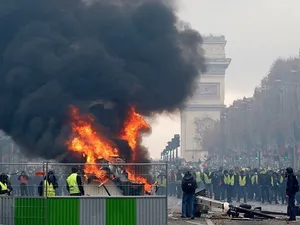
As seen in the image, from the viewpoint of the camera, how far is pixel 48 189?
54.1 ft

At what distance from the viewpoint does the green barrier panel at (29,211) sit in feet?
52.5

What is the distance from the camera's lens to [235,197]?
45438 mm

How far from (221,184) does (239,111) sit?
252ft

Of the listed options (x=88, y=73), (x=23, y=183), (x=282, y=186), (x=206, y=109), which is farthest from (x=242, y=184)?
(x=206, y=109)

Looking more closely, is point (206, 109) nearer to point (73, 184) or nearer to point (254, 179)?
point (254, 179)

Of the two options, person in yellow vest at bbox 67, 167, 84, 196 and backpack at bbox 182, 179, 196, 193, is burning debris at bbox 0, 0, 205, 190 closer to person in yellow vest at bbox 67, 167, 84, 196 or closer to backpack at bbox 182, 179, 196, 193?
backpack at bbox 182, 179, 196, 193

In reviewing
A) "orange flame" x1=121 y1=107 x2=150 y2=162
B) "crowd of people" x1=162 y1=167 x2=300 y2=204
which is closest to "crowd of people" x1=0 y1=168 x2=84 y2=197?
"orange flame" x1=121 y1=107 x2=150 y2=162

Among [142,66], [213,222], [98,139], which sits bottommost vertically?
[213,222]

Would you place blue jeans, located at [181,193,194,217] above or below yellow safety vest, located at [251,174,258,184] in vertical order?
below

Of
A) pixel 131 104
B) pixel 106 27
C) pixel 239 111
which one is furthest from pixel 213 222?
pixel 239 111

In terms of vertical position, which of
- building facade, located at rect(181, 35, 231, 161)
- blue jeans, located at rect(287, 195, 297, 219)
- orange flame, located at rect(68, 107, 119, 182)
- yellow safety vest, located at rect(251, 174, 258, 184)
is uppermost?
building facade, located at rect(181, 35, 231, 161)

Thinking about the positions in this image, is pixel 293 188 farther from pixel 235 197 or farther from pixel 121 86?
pixel 235 197

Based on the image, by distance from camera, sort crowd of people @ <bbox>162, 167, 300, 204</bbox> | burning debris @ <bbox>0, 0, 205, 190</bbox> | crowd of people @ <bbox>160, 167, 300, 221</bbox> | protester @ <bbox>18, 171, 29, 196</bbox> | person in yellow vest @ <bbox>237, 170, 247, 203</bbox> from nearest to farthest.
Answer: protester @ <bbox>18, 171, 29, 196</bbox> → burning debris @ <bbox>0, 0, 205, 190</bbox> → crowd of people @ <bbox>160, 167, 300, 221</bbox> → crowd of people @ <bbox>162, 167, 300, 204</bbox> → person in yellow vest @ <bbox>237, 170, 247, 203</bbox>

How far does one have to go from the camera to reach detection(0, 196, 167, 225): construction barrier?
15766mm
